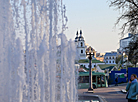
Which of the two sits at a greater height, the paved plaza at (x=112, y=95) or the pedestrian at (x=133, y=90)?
the pedestrian at (x=133, y=90)

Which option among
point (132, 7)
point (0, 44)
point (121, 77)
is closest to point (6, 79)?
point (0, 44)

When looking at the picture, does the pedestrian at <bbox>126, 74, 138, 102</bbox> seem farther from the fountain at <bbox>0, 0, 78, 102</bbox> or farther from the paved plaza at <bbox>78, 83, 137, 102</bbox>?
the paved plaza at <bbox>78, 83, 137, 102</bbox>

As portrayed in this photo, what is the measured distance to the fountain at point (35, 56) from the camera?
7328 mm

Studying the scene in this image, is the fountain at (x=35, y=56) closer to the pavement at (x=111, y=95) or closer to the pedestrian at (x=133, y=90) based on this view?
the pedestrian at (x=133, y=90)

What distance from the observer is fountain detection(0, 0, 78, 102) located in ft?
24.0

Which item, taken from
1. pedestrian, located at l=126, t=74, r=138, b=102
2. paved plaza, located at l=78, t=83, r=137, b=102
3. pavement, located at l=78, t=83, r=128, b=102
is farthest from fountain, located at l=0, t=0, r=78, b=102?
paved plaza, located at l=78, t=83, r=137, b=102

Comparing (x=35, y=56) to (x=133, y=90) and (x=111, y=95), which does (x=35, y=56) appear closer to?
(x=133, y=90)

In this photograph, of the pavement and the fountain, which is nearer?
the fountain

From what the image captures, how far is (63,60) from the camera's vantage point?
8344 mm

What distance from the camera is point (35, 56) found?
7512mm

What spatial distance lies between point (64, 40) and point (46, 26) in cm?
63

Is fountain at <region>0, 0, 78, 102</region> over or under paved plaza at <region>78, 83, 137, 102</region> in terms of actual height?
over

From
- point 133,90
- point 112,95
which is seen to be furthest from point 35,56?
point 112,95

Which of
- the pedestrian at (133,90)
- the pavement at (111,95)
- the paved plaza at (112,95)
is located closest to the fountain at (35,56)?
the pedestrian at (133,90)
